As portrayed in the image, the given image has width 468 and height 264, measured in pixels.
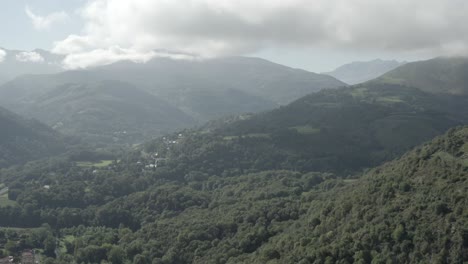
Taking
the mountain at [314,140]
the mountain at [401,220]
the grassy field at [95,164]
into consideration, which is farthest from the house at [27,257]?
the grassy field at [95,164]

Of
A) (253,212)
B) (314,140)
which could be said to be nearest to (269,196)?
(253,212)

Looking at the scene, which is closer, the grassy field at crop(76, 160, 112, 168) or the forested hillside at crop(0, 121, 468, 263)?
the forested hillside at crop(0, 121, 468, 263)

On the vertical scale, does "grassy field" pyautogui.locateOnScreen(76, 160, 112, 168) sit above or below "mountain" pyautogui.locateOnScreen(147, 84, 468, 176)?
below

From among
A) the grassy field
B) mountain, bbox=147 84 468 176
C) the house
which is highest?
mountain, bbox=147 84 468 176

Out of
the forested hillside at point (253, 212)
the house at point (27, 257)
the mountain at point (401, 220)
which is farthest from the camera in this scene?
the house at point (27, 257)

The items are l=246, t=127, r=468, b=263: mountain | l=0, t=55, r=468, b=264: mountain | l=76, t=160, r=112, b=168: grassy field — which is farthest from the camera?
l=76, t=160, r=112, b=168: grassy field

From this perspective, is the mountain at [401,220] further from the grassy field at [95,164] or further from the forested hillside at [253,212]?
the grassy field at [95,164]

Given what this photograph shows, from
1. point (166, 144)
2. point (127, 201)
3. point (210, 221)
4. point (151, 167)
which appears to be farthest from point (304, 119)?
point (210, 221)

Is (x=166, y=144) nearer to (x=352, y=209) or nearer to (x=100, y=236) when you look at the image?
(x=100, y=236)

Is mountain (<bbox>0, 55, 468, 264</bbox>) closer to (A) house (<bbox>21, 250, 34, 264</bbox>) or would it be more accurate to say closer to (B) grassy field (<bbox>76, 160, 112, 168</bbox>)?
(B) grassy field (<bbox>76, 160, 112, 168</bbox>)

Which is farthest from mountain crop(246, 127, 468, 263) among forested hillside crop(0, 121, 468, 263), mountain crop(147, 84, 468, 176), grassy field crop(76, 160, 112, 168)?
grassy field crop(76, 160, 112, 168)

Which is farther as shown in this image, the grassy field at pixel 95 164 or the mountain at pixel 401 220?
the grassy field at pixel 95 164
